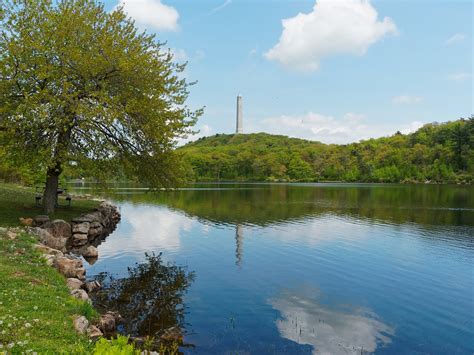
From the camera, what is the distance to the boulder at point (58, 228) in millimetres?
26811

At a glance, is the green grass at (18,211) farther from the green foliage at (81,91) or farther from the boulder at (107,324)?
the boulder at (107,324)

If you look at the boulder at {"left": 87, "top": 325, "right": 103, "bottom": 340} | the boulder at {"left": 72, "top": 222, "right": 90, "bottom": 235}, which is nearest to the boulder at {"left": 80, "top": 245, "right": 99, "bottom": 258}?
the boulder at {"left": 72, "top": 222, "right": 90, "bottom": 235}

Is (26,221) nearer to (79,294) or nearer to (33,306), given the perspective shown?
(79,294)

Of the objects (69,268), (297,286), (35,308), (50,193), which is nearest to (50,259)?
(69,268)

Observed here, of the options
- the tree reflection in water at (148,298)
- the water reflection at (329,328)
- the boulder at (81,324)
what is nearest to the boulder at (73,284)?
the tree reflection in water at (148,298)

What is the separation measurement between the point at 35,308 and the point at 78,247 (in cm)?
1790

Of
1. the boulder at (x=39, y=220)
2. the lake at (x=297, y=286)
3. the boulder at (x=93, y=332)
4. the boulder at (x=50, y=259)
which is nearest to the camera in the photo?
the boulder at (x=93, y=332)

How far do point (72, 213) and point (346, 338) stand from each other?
88.8 feet

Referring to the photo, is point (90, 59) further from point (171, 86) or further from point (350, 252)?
point (350, 252)

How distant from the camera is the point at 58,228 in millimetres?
27375

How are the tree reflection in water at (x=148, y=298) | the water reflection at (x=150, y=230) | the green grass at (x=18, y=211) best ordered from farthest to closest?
the water reflection at (x=150, y=230)
the green grass at (x=18, y=211)
the tree reflection in water at (x=148, y=298)

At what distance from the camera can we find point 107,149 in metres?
31.5

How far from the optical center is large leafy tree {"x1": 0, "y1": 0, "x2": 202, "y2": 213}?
2595 cm

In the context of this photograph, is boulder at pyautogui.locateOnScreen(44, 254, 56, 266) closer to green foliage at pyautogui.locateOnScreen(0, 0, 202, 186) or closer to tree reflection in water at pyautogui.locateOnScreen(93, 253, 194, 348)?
tree reflection in water at pyautogui.locateOnScreen(93, 253, 194, 348)
